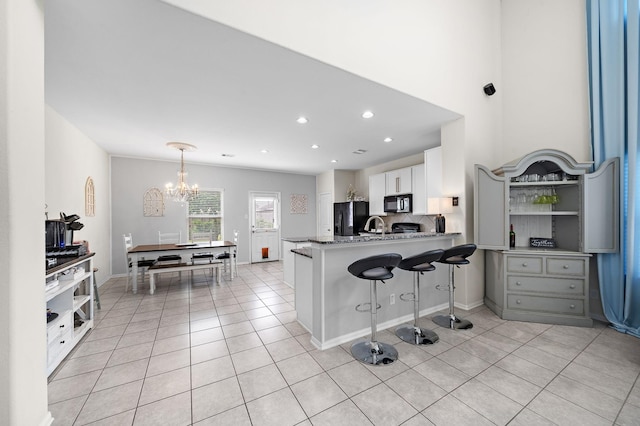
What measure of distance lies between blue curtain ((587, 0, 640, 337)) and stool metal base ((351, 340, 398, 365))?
2772 mm

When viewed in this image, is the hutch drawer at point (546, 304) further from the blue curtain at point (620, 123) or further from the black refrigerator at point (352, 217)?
the black refrigerator at point (352, 217)

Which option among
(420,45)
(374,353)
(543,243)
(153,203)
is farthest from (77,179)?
(543,243)

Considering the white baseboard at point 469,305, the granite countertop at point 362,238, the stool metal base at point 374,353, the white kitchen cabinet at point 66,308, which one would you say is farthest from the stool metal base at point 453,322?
the white kitchen cabinet at point 66,308

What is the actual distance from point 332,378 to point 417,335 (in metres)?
1.08

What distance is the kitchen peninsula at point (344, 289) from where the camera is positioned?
2.47m

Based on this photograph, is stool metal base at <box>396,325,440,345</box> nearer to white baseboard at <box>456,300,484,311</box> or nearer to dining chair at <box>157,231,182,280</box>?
white baseboard at <box>456,300,484,311</box>

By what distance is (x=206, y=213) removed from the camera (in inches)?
254

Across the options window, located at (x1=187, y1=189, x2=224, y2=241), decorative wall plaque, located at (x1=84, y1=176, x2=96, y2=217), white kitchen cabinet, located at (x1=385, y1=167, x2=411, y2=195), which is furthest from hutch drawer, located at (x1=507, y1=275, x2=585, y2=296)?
decorative wall plaque, located at (x1=84, y1=176, x2=96, y2=217)

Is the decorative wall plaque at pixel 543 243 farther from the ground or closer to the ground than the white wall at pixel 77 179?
closer to the ground

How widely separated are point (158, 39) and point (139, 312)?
131 inches

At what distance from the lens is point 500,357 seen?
2.24 meters

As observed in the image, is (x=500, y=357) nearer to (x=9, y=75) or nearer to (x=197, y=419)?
(x=197, y=419)

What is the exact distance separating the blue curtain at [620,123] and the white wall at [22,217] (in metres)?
5.14

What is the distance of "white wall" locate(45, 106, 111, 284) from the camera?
310cm
